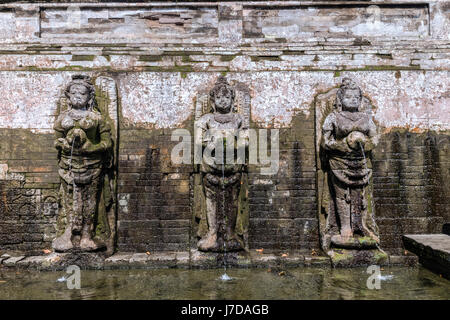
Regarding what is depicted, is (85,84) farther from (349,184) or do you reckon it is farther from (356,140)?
(349,184)

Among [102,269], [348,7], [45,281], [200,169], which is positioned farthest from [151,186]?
[348,7]

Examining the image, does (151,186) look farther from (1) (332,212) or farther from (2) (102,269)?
(1) (332,212)

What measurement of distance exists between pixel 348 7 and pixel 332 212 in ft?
13.1

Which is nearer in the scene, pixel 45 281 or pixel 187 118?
pixel 45 281

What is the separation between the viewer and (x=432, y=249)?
5.83 m

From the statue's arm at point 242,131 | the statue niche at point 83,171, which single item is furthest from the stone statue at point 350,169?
the statue niche at point 83,171

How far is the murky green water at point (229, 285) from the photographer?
4953 mm

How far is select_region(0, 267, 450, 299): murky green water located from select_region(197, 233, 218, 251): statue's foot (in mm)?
373

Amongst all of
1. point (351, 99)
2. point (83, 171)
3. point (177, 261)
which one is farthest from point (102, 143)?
point (351, 99)

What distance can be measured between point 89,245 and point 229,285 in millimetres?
2358

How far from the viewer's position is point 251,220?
6.95 m

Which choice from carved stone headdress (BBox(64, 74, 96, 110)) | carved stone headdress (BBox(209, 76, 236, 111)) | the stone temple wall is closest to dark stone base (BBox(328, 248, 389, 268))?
the stone temple wall

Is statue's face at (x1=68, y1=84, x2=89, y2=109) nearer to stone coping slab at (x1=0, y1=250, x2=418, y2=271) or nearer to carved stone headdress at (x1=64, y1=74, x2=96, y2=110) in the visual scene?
carved stone headdress at (x1=64, y1=74, x2=96, y2=110)

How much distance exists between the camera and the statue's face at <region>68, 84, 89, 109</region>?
6352mm
